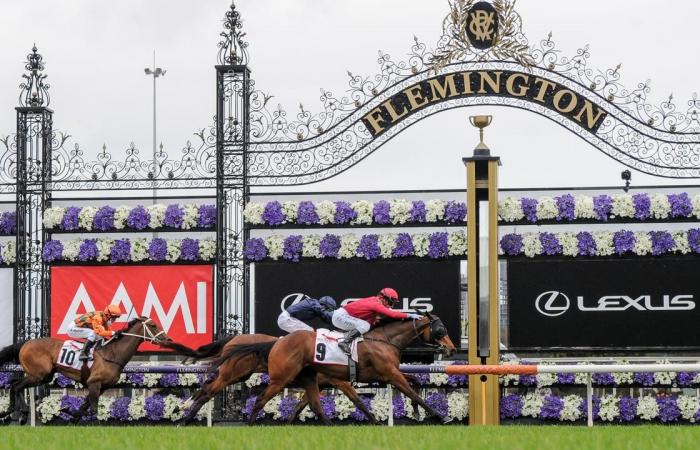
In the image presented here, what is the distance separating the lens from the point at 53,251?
1780 cm

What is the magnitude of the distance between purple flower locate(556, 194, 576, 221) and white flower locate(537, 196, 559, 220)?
58 millimetres

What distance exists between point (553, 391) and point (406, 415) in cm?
199

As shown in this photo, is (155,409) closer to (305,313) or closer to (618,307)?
(305,313)

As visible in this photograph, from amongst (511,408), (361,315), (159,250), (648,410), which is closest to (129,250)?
(159,250)

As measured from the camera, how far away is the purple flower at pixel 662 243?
16.6 m

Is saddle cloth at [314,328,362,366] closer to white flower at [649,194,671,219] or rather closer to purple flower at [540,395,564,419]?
purple flower at [540,395,564,419]

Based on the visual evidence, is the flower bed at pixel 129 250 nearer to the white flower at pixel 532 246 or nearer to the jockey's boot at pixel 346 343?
the jockey's boot at pixel 346 343

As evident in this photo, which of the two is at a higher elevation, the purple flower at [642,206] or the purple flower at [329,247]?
the purple flower at [642,206]

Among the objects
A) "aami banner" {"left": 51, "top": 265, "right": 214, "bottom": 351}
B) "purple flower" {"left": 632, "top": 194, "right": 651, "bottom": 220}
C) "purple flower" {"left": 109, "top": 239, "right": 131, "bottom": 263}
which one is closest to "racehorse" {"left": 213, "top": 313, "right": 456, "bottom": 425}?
"aami banner" {"left": 51, "top": 265, "right": 214, "bottom": 351}

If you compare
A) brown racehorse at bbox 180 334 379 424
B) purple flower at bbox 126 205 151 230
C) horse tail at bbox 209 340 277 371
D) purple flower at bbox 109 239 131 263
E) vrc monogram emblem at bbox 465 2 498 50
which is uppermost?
vrc monogram emblem at bbox 465 2 498 50

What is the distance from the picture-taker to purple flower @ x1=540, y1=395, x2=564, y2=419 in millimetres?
16562

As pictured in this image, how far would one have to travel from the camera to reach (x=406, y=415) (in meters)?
16.8

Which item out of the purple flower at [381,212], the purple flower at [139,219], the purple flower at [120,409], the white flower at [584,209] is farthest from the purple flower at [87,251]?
the white flower at [584,209]

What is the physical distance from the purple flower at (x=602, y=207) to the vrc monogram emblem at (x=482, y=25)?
254 centimetres
